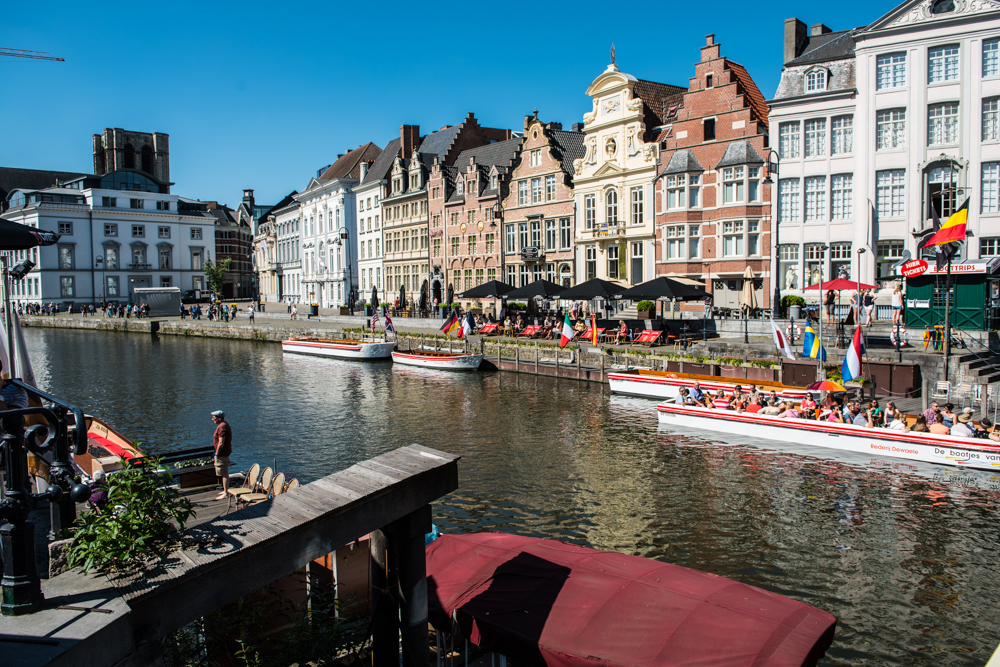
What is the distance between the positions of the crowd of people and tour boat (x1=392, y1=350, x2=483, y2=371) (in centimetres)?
1393

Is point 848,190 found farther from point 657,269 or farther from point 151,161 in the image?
point 151,161

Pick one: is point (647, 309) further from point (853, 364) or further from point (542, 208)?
point (853, 364)

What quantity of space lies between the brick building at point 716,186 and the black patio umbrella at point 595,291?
16.1 feet

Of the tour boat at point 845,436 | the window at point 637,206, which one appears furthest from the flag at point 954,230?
the window at point 637,206

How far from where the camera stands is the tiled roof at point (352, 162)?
7601cm

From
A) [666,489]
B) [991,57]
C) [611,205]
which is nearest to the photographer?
[666,489]

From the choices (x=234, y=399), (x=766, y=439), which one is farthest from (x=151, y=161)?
(x=766, y=439)

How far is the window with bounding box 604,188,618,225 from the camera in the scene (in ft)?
141

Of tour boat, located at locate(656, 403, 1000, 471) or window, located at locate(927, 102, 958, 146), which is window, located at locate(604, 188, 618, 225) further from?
tour boat, located at locate(656, 403, 1000, 471)

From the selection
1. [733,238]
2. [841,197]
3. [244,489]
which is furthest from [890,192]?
[244,489]

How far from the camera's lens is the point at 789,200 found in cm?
3506

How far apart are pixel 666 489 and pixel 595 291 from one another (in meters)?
19.2

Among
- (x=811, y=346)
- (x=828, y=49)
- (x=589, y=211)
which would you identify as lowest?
(x=811, y=346)

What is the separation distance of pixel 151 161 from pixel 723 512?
111 m
